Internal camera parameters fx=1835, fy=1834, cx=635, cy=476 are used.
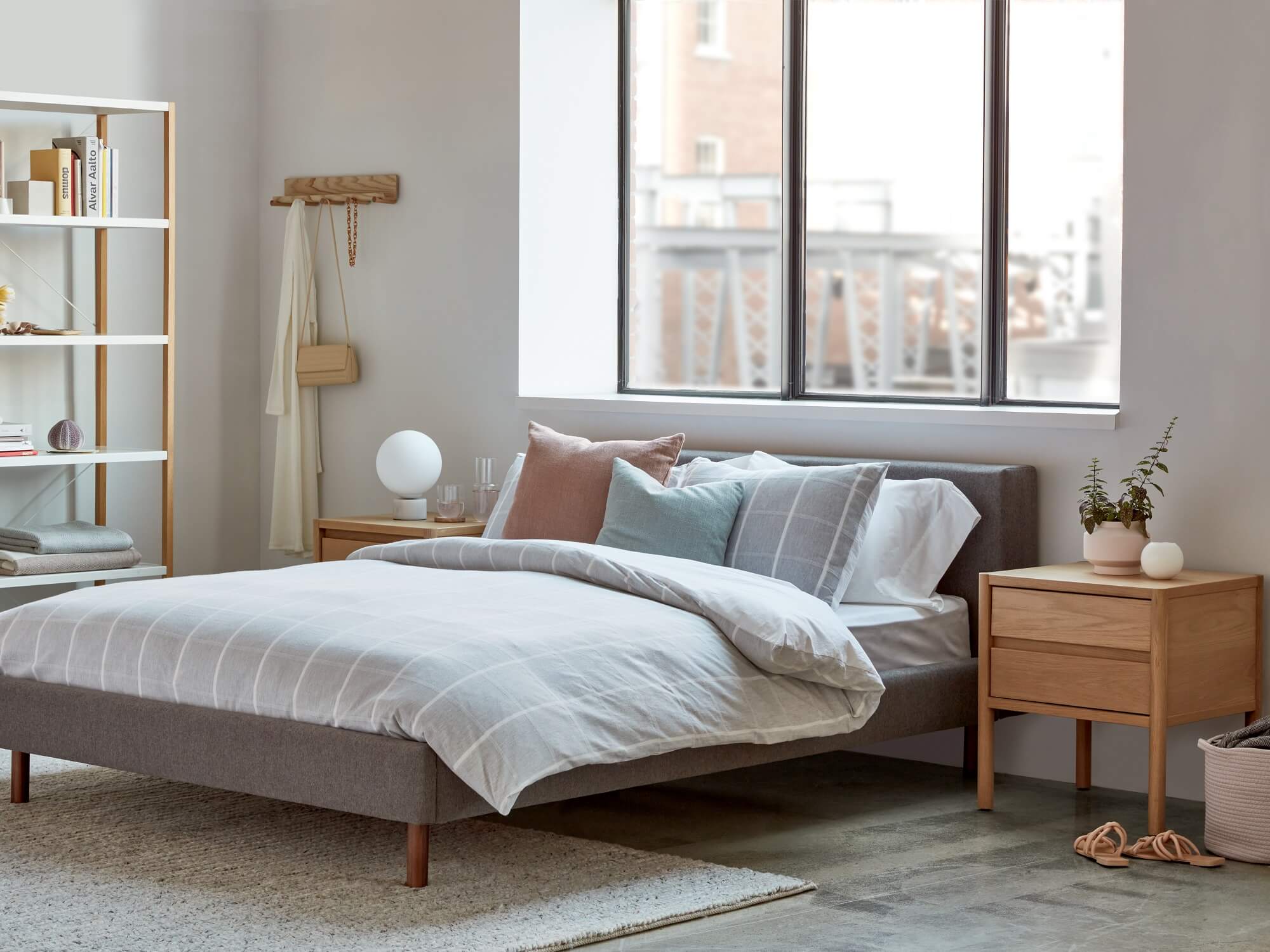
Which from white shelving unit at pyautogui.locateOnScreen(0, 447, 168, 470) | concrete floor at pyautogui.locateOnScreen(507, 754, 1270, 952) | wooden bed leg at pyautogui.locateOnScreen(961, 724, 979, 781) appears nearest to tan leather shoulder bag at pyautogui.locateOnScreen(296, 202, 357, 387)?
white shelving unit at pyautogui.locateOnScreen(0, 447, 168, 470)

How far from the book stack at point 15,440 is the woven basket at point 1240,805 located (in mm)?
3491

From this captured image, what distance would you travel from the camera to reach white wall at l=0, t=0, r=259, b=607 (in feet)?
19.1

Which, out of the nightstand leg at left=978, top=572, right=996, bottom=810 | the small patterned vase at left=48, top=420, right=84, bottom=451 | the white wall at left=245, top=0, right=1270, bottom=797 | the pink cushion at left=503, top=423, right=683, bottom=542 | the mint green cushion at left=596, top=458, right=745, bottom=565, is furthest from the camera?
the small patterned vase at left=48, top=420, right=84, bottom=451

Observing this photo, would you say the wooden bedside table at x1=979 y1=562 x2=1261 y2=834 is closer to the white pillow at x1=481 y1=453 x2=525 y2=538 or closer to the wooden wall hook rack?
the white pillow at x1=481 y1=453 x2=525 y2=538

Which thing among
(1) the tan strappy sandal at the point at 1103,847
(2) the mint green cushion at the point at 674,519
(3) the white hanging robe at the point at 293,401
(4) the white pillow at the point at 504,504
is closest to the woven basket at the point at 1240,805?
(1) the tan strappy sandal at the point at 1103,847

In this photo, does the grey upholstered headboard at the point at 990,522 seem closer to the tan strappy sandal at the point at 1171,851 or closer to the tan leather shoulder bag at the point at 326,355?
the tan strappy sandal at the point at 1171,851

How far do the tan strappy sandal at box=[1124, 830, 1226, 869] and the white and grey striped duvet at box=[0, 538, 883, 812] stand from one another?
635 mm

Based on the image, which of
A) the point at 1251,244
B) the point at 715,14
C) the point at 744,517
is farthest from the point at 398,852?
the point at 715,14

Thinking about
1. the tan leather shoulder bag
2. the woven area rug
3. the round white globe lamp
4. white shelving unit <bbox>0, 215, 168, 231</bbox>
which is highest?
white shelving unit <bbox>0, 215, 168, 231</bbox>

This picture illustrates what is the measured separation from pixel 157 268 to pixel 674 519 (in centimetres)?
249

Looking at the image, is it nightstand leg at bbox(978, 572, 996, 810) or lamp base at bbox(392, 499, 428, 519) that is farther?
lamp base at bbox(392, 499, 428, 519)

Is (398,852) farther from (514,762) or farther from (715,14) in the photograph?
(715,14)

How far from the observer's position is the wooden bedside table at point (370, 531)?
5.41 meters

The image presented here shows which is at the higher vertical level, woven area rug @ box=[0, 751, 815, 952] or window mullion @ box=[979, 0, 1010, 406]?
window mullion @ box=[979, 0, 1010, 406]
